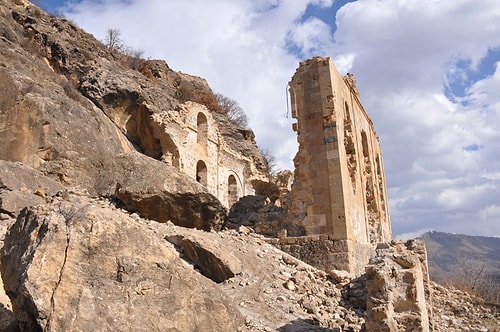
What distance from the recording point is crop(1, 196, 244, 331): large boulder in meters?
3.46

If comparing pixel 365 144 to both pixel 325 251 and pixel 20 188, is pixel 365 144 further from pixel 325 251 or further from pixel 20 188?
pixel 20 188

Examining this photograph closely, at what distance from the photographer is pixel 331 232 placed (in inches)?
366

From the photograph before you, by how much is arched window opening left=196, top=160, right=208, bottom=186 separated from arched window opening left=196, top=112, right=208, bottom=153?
27.6 inches

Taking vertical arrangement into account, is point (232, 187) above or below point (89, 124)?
above

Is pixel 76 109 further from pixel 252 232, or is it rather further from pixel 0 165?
pixel 252 232

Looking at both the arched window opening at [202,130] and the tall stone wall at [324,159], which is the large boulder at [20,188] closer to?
the tall stone wall at [324,159]

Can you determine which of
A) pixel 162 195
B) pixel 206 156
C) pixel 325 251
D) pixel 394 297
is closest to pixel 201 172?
pixel 206 156

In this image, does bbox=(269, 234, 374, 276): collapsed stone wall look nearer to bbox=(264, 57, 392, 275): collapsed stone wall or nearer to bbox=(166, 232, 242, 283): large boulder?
bbox=(264, 57, 392, 275): collapsed stone wall

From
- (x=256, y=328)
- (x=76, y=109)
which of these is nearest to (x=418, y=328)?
(x=256, y=328)

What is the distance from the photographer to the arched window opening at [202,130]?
63.8ft

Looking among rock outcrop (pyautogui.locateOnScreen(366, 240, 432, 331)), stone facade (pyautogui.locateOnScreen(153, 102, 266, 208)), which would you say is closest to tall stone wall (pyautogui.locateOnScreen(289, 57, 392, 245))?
rock outcrop (pyautogui.locateOnScreen(366, 240, 432, 331))

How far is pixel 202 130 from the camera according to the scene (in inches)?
778

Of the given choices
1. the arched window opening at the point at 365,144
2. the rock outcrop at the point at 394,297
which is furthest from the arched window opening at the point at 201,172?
the rock outcrop at the point at 394,297

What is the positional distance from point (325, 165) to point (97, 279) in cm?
695
